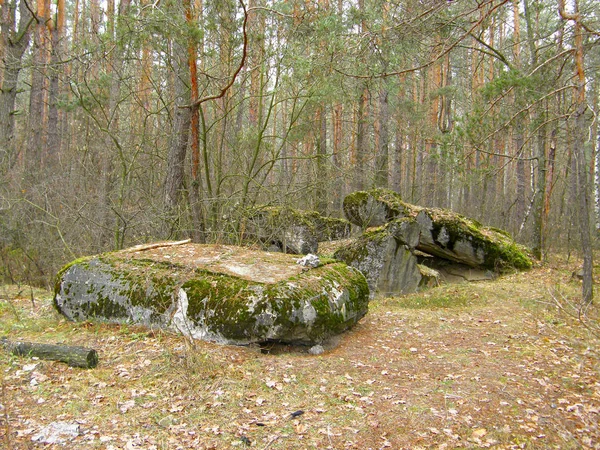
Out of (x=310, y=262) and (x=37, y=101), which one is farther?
(x=37, y=101)

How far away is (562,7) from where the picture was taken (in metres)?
6.68

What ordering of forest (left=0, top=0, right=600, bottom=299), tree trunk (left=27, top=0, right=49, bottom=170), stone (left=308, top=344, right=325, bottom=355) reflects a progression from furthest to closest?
tree trunk (left=27, top=0, right=49, bottom=170)
forest (left=0, top=0, right=600, bottom=299)
stone (left=308, top=344, right=325, bottom=355)

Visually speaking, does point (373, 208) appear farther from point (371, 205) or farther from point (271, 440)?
point (271, 440)

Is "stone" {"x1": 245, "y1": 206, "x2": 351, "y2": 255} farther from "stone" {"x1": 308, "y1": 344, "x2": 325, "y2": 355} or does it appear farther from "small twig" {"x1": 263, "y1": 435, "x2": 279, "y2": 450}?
"small twig" {"x1": 263, "y1": 435, "x2": 279, "y2": 450}

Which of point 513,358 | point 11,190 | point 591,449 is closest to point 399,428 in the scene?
point 591,449

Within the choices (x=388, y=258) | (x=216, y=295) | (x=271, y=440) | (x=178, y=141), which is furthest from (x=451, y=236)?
(x=271, y=440)

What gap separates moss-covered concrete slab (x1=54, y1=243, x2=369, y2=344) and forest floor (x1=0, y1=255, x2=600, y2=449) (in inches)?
7.8

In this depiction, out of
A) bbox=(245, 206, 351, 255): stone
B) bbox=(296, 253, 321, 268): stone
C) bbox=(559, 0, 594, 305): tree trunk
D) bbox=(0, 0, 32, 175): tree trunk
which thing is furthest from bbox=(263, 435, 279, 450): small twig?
bbox=(0, 0, 32, 175): tree trunk

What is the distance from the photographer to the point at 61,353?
13.9ft

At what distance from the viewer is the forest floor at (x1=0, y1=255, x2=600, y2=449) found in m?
3.38

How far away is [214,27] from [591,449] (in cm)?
713

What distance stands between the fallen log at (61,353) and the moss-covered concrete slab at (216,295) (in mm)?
850

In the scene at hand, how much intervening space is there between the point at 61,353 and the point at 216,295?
4.89 ft

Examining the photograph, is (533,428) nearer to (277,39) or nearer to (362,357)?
(362,357)
